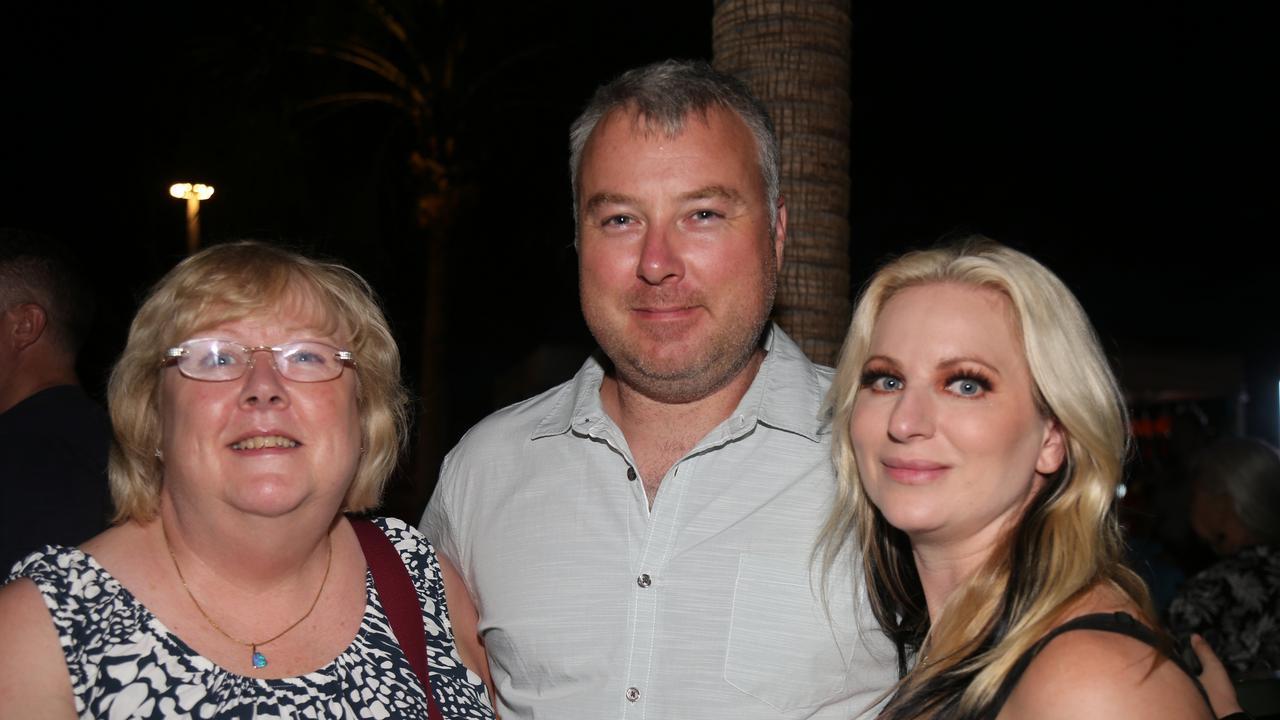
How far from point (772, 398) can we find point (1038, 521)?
2.86 feet

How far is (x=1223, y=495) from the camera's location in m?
5.25

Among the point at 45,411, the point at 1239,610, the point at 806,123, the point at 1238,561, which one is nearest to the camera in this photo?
the point at 806,123

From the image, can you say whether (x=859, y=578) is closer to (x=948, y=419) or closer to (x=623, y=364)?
(x=948, y=419)

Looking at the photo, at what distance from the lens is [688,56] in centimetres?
977

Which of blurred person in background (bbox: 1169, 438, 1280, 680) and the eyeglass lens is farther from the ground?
the eyeglass lens

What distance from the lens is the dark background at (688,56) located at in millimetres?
9445

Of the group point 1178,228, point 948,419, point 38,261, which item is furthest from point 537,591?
point 1178,228

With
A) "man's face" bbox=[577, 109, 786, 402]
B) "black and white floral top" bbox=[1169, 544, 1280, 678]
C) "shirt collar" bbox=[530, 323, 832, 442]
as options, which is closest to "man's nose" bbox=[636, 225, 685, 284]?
"man's face" bbox=[577, 109, 786, 402]

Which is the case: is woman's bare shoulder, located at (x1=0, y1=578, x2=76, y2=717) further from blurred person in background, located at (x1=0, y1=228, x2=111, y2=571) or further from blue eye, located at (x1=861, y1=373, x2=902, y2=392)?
blue eye, located at (x1=861, y1=373, x2=902, y2=392)

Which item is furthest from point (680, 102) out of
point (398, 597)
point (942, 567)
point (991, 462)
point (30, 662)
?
point (30, 662)

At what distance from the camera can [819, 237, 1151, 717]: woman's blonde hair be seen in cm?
224

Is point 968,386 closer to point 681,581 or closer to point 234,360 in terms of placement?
point 681,581

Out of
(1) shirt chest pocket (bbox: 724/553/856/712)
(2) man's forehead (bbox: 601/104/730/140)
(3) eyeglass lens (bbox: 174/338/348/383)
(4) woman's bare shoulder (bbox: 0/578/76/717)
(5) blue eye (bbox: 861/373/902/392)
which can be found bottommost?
(1) shirt chest pocket (bbox: 724/553/856/712)

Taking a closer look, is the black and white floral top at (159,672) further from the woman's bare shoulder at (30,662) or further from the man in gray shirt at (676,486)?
the man in gray shirt at (676,486)
